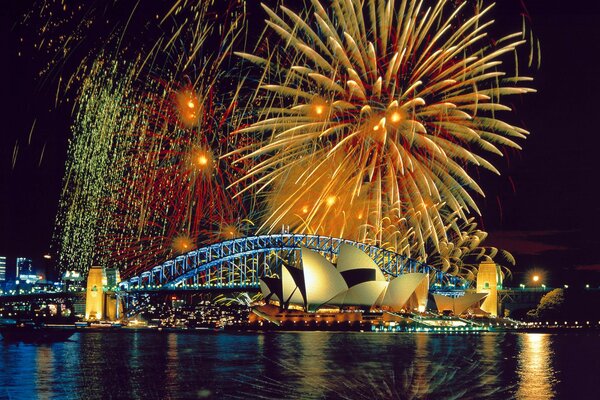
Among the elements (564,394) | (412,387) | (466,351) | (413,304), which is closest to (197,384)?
(412,387)

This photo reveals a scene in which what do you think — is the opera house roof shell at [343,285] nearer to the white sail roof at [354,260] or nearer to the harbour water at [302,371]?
the white sail roof at [354,260]

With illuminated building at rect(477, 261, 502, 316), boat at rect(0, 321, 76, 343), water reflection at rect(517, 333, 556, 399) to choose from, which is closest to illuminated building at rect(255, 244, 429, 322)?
illuminated building at rect(477, 261, 502, 316)

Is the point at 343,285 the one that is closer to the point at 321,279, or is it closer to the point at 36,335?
the point at 321,279

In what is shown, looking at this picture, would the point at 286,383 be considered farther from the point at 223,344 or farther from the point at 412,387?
the point at 223,344

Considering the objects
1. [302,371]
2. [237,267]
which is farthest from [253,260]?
[302,371]

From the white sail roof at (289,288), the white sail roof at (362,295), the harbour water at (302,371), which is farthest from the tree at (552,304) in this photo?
the harbour water at (302,371)
